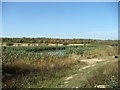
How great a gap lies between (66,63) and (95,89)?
7297 millimetres

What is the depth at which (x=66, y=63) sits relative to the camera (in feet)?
53.2

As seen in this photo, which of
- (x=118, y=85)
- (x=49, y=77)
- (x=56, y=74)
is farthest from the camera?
(x=56, y=74)

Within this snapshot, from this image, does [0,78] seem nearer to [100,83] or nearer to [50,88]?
[50,88]

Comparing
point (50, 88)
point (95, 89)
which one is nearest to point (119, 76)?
point (95, 89)

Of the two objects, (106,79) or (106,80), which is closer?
(106,80)

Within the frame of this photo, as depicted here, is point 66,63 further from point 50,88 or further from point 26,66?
point 50,88

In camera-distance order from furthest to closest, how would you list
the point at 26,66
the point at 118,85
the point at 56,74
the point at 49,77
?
the point at 26,66 → the point at 56,74 → the point at 49,77 → the point at 118,85

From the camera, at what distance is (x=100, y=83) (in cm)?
984

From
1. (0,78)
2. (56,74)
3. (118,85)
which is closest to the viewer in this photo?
(118,85)

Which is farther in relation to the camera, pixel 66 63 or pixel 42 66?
pixel 66 63

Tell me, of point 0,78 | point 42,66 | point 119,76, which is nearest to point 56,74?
point 42,66

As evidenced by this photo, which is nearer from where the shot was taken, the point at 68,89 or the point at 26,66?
the point at 68,89

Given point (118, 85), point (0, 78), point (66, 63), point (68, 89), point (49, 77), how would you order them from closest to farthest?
point (118, 85)
point (68, 89)
point (0, 78)
point (49, 77)
point (66, 63)

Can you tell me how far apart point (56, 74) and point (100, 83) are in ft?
11.0
